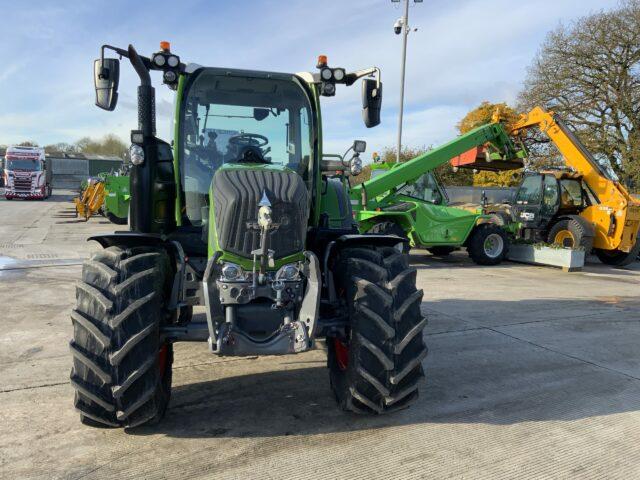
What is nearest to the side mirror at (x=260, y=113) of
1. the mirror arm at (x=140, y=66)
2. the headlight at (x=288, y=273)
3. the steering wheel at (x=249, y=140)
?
the steering wheel at (x=249, y=140)

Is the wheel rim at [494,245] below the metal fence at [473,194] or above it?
below

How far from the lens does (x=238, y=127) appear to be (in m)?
4.50

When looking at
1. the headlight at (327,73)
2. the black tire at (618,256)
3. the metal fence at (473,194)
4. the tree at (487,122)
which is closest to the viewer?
the headlight at (327,73)

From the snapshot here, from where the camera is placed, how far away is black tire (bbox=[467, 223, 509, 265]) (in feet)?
39.8

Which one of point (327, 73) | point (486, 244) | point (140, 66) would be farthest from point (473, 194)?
point (140, 66)

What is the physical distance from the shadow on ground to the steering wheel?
2.02 meters

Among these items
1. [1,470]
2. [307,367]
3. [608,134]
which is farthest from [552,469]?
[608,134]

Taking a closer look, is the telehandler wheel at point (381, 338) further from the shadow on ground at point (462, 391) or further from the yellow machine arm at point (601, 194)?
the yellow machine arm at point (601, 194)

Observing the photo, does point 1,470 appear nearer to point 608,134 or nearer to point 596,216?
point 596,216

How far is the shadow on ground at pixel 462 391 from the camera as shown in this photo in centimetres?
364

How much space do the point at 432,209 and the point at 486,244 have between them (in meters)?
1.70

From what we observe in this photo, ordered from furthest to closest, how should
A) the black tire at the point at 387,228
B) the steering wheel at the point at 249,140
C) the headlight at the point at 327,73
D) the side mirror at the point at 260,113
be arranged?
the black tire at the point at 387,228 → the side mirror at the point at 260,113 → the steering wheel at the point at 249,140 → the headlight at the point at 327,73

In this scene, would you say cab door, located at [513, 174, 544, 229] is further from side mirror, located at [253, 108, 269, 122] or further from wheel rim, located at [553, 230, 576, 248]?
side mirror, located at [253, 108, 269, 122]

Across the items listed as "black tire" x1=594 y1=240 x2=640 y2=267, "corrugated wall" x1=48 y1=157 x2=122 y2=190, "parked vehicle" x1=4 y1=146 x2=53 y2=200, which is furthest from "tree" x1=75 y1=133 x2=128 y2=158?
"black tire" x1=594 y1=240 x2=640 y2=267
